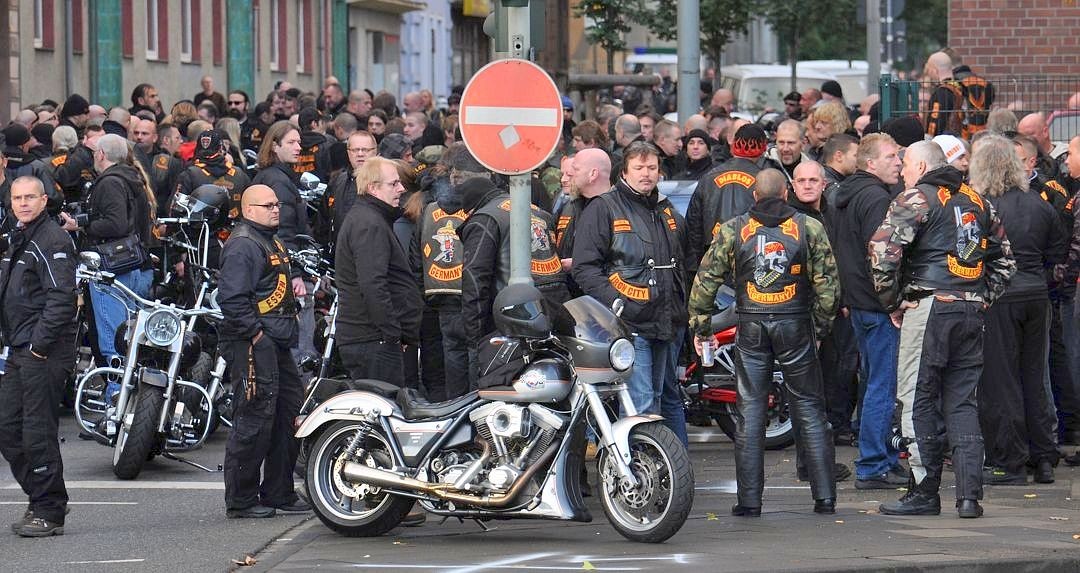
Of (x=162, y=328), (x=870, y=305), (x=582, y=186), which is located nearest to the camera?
(x=870, y=305)

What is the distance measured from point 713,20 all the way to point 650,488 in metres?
28.0

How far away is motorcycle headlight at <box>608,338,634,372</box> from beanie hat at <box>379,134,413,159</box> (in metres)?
7.46

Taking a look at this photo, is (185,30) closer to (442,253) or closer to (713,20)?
(713,20)

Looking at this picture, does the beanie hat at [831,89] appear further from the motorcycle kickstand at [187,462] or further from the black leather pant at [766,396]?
the black leather pant at [766,396]

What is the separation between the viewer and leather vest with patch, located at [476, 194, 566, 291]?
11.1 meters

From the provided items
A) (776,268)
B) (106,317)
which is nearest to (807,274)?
(776,268)

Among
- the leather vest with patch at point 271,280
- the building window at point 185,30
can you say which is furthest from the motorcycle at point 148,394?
the building window at point 185,30

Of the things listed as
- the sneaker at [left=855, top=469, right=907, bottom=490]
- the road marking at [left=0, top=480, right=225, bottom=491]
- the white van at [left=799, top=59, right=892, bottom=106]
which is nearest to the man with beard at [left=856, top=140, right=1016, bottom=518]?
the sneaker at [left=855, top=469, right=907, bottom=490]

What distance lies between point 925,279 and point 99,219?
21.6ft

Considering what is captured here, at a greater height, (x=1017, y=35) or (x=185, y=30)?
(x=185, y=30)

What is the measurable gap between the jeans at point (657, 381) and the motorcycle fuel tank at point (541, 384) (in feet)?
4.01

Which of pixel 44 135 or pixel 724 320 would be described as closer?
pixel 724 320

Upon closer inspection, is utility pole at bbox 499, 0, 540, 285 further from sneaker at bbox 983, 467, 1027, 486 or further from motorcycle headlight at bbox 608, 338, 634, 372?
sneaker at bbox 983, 467, 1027, 486

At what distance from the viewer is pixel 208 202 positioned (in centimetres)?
1400
